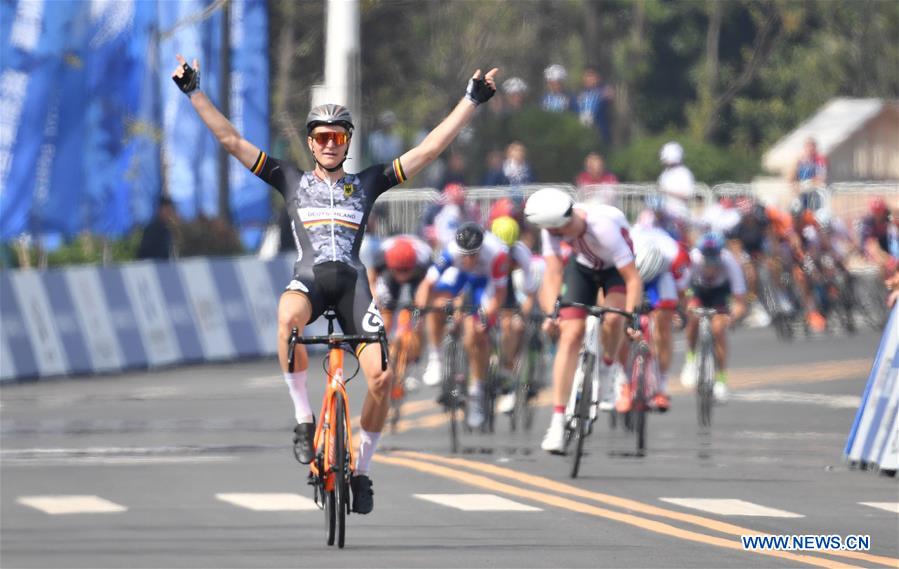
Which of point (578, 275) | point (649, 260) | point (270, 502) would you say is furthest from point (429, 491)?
point (649, 260)

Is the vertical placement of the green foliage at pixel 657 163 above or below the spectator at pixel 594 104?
below

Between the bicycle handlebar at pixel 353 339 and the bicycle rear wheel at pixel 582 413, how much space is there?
158 inches

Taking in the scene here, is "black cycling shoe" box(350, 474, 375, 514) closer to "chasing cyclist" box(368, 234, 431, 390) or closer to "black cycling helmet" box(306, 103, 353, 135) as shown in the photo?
"black cycling helmet" box(306, 103, 353, 135)

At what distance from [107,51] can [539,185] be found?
28.4 feet

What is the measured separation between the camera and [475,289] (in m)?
19.9

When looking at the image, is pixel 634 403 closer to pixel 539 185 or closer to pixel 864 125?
pixel 539 185

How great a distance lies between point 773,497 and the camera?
1519cm

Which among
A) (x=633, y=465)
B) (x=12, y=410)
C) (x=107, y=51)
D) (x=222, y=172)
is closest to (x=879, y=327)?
(x=222, y=172)

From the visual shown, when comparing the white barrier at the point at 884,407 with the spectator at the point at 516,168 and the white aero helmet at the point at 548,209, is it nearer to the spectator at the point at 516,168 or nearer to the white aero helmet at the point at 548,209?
the white aero helmet at the point at 548,209

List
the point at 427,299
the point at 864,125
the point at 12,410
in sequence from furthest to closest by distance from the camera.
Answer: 1. the point at 864,125
2. the point at 12,410
3. the point at 427,299

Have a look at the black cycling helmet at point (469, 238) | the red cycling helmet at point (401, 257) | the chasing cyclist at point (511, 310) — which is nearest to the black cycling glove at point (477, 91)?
the black cycling helmet at point (469, 238)

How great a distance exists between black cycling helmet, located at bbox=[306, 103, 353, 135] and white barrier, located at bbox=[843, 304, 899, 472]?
483cm

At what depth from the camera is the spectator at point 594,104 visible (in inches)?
1538

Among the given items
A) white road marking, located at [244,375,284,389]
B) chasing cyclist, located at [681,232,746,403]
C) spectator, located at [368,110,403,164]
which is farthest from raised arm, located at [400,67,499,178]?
spectator, located at [368,110,403,164]
